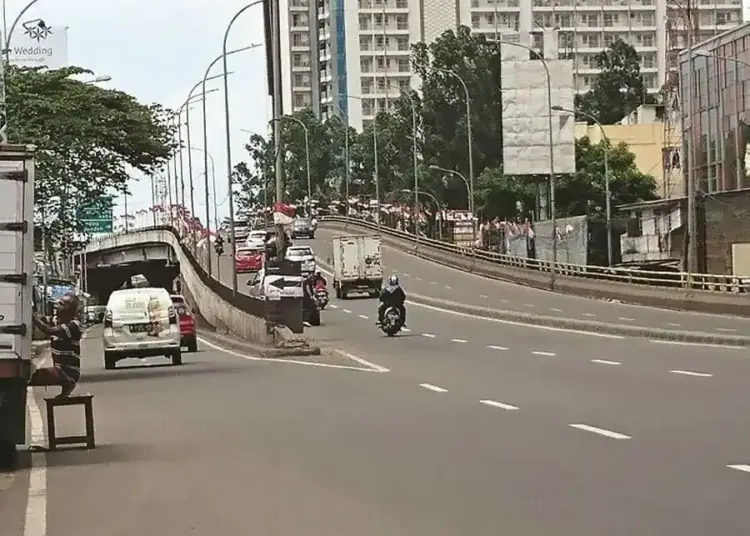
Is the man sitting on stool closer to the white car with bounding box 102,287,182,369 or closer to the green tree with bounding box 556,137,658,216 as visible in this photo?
the white car with bounding box 102,287,182,369

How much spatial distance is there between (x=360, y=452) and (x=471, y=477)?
2.34m

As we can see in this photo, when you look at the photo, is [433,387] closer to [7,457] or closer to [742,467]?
[7,457]

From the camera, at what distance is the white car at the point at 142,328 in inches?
1291

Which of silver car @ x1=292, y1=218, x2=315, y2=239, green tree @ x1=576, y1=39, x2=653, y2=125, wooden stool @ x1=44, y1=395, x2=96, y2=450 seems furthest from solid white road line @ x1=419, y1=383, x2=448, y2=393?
green tree @ x1=576, y1=39, x2=653, y2=125

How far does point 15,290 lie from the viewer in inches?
536

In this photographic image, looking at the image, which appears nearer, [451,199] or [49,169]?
[49,169]

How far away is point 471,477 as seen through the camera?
11.5m

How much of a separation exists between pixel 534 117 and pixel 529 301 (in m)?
7.68

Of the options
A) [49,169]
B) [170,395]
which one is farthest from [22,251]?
[49,169]

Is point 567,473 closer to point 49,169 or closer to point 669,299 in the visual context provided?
point 49,169

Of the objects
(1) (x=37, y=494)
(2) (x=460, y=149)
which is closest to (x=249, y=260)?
(2) (x=460, y=149)

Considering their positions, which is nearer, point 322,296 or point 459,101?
point 322,296

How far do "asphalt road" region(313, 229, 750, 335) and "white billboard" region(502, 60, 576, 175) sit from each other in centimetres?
545

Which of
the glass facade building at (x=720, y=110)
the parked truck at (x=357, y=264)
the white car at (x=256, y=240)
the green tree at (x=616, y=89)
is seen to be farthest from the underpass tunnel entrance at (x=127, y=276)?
the glass facade building at (x=720, y=110)
